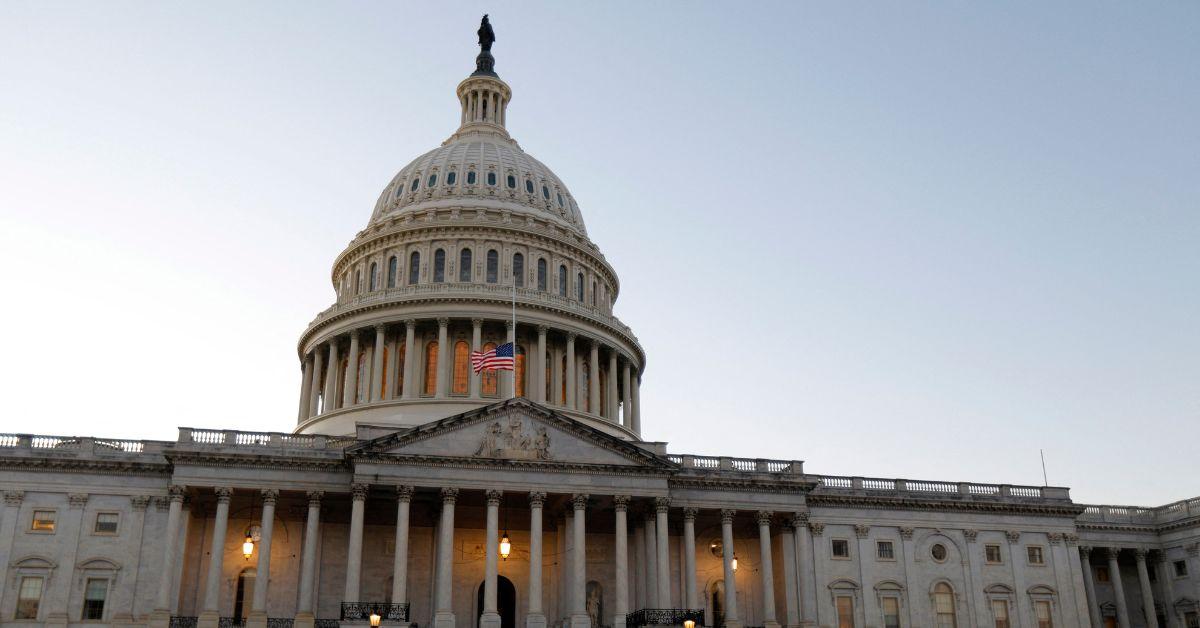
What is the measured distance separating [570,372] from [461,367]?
7248 mm

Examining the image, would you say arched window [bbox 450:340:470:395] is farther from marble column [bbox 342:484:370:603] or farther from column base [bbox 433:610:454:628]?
column base [bbox 433:610:454:628]

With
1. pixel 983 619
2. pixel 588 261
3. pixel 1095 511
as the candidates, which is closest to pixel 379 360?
pixel 588 261

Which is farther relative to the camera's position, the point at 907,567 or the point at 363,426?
the point at 907,567

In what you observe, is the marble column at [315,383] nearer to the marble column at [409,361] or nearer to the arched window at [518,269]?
the marble column at [409,361]

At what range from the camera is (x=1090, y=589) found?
224 feet

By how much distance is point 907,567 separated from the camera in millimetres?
63625

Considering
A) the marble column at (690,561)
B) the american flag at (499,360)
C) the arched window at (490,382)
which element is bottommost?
the marble column at (690,561)

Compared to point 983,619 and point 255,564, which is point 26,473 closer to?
point 255,564

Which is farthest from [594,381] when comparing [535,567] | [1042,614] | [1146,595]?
[1146,595]

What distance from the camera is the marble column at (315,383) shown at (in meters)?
76.0

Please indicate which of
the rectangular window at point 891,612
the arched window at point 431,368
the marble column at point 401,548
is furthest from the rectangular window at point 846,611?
the arched window at point 431,368

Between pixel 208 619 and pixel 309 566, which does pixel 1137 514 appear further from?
pixel 208 619

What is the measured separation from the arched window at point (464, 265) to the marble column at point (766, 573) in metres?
28.1

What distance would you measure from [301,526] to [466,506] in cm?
857
